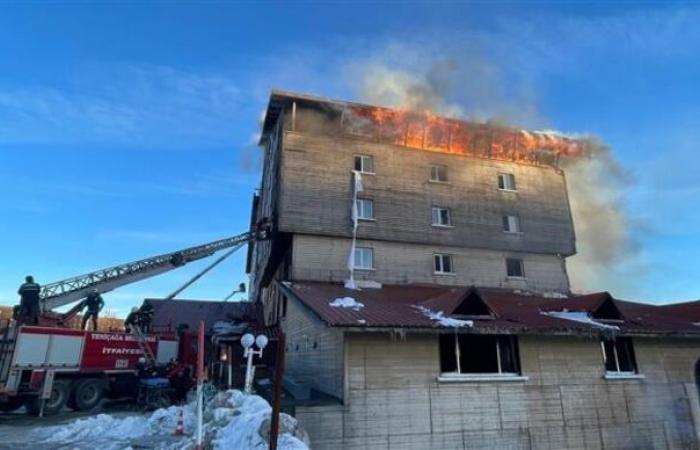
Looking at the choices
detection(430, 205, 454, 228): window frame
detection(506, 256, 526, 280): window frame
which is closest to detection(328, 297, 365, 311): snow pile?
detection(430, 205, 454, 228): window frame

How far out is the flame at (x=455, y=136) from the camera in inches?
982

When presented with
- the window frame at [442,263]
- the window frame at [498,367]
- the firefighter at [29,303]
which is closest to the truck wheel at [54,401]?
the firefighter at [29,303]

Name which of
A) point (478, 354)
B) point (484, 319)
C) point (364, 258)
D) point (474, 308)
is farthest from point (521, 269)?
point (478, 354)

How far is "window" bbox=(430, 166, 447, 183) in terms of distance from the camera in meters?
25.5

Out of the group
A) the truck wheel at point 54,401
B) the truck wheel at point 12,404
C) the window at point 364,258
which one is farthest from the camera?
the window at point 364,258

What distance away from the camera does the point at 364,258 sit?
2269cm

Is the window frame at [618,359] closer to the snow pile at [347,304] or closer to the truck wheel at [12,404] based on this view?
the snow pile at [347,304]

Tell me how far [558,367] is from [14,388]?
61.2ft

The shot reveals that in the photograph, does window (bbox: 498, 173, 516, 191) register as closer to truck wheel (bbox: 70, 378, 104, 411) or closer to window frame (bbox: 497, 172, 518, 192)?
window frame (bbox: 497, 172, 518, 192)

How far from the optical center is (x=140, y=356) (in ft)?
66.8

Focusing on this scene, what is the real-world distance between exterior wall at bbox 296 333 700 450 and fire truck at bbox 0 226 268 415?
12.2 metres

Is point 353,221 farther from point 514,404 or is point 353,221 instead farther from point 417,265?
point 514,404

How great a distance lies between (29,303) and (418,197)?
1855 cm

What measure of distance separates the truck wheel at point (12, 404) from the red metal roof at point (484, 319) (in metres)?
10.7
